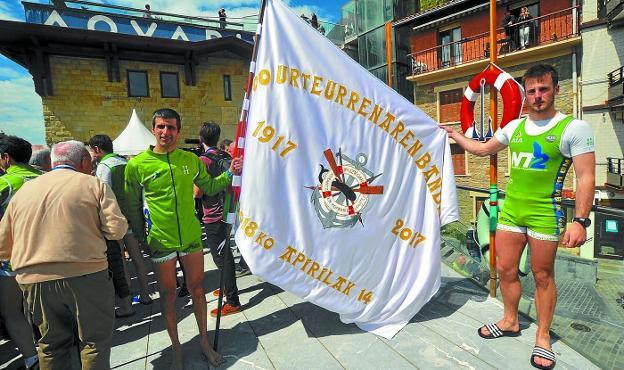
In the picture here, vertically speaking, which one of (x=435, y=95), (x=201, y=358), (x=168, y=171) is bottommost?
(x=201, y=358)

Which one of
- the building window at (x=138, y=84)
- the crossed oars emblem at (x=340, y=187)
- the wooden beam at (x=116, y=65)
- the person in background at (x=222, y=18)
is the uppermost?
the person in background at (x=222, y=18)

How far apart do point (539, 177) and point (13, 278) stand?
3970 millimetres

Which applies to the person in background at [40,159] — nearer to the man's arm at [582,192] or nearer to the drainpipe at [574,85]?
the man's arm at [582,192]

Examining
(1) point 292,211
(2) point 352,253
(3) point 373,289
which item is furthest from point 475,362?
(1) point 292,211

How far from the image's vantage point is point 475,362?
2.40 m

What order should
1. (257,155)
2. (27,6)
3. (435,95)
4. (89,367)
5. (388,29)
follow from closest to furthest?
(89,367) < (257,155) < (388,29) < (27,6) < (435,95)

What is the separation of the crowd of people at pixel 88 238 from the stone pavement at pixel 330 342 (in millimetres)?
277

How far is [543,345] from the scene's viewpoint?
2393 millimetres

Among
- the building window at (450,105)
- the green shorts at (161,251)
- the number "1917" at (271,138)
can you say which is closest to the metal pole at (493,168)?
the number "1917" at (271,138)

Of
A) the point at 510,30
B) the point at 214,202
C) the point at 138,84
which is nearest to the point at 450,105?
the point at 510,30

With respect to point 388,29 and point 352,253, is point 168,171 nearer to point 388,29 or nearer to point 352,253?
point 352,253

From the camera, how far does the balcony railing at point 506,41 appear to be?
1542cm

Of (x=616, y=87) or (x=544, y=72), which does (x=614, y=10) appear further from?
(x=544, y=72)

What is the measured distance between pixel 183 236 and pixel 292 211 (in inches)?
33.4
